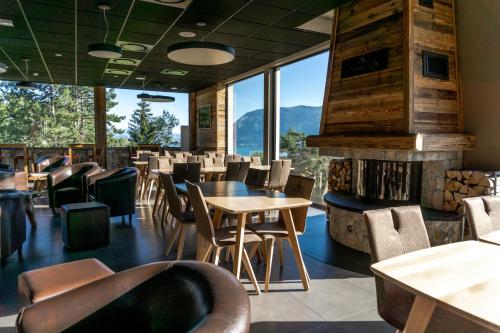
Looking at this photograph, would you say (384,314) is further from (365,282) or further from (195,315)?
(365,282)

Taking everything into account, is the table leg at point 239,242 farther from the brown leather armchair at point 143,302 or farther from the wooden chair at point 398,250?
the brown leather armchair at point 143,302

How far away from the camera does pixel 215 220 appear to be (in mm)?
3297

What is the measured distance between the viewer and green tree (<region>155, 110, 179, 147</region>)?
90.3 feet

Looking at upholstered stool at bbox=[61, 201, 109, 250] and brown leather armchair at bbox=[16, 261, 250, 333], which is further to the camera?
upholstered stool at bbox=[61, 201, 109, 250]

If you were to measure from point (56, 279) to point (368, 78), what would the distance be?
3630mm

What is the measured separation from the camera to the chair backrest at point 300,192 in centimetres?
313

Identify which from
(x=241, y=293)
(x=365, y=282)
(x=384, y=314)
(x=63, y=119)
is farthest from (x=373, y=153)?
(x=63, y=119)

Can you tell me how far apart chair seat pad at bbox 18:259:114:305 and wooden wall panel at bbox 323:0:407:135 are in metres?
3.10

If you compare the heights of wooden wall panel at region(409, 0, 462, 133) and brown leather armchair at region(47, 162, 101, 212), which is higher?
wooden wall panel at region(409, 0, 462, 133)

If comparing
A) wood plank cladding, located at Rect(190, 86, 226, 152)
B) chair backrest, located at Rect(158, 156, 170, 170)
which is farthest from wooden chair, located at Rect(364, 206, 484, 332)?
wood plank cladding, located at Rect(190, 86, 226, 152)

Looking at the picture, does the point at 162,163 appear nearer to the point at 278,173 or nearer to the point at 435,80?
the point at 278,173

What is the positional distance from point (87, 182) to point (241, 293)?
5013 millimetres

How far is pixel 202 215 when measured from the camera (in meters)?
2.80

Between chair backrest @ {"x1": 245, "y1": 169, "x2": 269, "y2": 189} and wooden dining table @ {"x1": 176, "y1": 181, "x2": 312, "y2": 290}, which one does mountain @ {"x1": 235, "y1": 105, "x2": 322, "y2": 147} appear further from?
wooden dining table @ {"x1": 176, "y1": 181, "x2": 312, "y2": 290}
